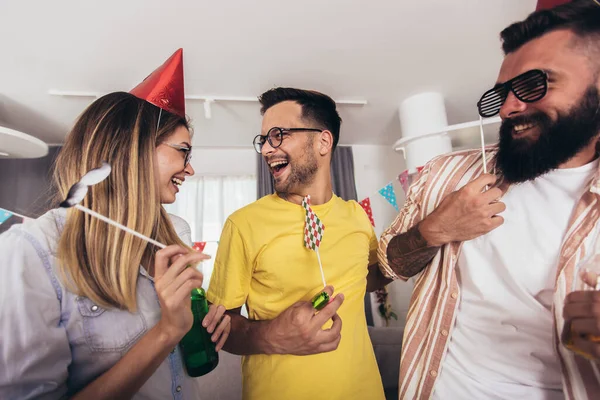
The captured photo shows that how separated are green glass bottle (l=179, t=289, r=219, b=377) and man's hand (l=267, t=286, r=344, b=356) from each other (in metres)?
0.19

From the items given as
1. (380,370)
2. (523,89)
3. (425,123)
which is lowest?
(380,370)

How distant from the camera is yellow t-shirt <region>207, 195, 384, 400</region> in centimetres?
85

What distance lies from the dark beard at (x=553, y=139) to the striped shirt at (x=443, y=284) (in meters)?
0.08

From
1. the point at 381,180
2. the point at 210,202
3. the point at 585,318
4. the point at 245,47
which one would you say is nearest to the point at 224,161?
the point at 210,202

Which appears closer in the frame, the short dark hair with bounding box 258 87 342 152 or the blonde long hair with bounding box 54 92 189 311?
the blonde long hair with bounding box 54 92 189 311

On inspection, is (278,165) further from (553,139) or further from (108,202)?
(553,139)

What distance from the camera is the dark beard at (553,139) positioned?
0.65 meters

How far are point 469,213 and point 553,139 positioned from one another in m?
0.29

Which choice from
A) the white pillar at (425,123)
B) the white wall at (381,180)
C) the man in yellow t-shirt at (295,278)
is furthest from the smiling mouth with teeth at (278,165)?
the white wall at (381,180)

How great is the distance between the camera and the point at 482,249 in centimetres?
74

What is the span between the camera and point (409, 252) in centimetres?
80

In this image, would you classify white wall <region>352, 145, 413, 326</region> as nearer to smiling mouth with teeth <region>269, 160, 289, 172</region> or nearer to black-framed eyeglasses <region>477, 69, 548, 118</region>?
smiling mouth with teeth <region>269, 160, 289, 172</region>

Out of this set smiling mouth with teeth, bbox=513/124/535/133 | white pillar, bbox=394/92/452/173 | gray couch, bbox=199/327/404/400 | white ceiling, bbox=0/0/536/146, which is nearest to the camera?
smiling mouth with teeth, bbox=513/124/535/133

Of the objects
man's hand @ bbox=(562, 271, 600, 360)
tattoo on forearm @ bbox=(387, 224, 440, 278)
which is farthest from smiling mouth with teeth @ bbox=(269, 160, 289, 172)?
man's hand @ bbox=(562, 271, 600, 360)
